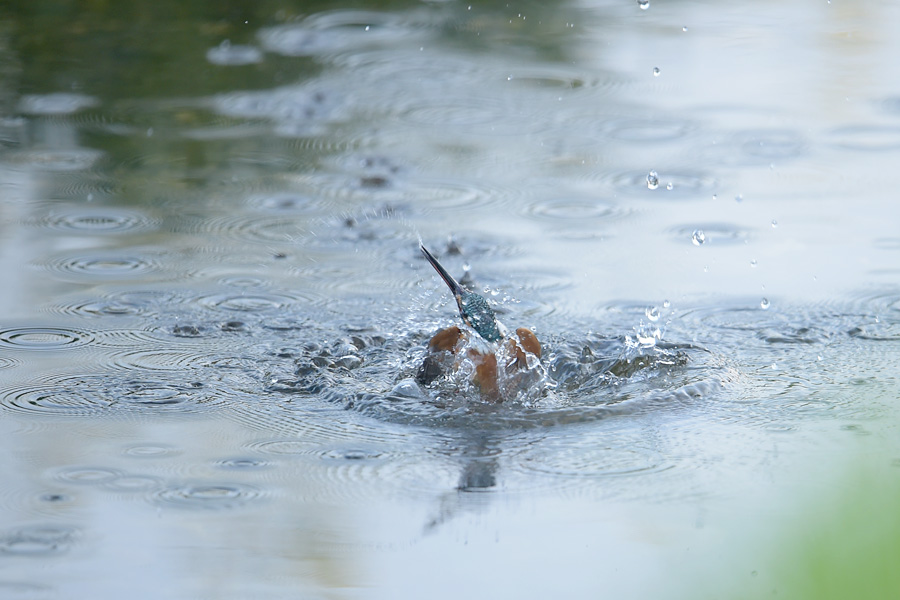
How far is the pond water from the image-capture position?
8.80 feet

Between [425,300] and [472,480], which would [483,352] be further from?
[425,300]

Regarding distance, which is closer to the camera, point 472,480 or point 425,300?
point 472,480

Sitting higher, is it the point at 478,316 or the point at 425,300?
the point at 478,316

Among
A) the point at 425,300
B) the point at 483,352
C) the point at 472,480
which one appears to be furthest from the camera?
the point at 425,300

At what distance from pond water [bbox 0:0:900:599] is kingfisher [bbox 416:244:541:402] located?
6 cm

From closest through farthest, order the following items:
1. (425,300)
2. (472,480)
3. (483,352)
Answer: (472,480) → (483,352) → (425,300)

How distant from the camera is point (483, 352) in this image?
3.47 meters

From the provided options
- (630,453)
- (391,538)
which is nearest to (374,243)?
(630,453)

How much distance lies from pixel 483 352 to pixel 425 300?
799 millimetres

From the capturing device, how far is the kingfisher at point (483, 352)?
3.43 m

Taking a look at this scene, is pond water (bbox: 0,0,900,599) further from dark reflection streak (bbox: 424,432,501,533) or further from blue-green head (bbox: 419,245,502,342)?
blue-green head (bbox: 419,245,502,342)

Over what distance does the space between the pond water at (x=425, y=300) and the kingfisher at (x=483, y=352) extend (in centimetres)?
6

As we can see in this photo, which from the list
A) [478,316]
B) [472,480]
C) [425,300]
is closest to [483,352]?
[478,316]

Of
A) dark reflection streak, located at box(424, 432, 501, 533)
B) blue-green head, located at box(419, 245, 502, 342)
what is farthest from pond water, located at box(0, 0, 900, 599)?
blue-green head, located at box(419, 245, 502, 342)
